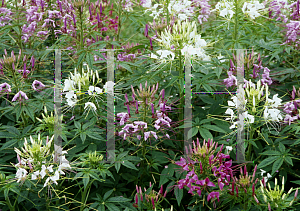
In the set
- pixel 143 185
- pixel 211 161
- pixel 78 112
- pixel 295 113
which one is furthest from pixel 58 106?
pixel 295 113

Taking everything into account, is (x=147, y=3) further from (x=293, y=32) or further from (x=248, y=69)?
(x=293, y=32)

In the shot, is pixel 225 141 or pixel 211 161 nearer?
pixel 211 161

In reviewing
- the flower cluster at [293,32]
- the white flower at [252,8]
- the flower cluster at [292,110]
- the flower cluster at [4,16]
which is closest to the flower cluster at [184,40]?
the white flower at [252,8]

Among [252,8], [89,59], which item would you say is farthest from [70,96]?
[252,8]

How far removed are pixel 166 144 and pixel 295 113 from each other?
1173 millimetres

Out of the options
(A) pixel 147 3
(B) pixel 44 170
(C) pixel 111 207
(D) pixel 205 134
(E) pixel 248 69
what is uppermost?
(A) pixel 147 3

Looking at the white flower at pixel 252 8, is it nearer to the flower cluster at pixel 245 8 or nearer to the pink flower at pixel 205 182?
the flower cluster at pixel 245 8

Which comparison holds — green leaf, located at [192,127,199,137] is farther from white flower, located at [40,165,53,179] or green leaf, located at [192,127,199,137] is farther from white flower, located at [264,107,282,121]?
white flower, located at [40,165,53,179]

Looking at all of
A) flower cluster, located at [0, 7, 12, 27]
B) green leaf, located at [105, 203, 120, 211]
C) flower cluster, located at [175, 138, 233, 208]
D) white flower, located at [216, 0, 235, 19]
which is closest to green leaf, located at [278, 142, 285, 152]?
flower cluster, located at [175, 138, 233, 208]

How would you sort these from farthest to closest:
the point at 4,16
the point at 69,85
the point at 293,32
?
1. the point at 4,16
2. the point at 293,32
3. the point at 69,85

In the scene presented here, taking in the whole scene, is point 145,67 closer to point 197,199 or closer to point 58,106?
point 58,106

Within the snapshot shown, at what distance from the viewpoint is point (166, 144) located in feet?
10.5

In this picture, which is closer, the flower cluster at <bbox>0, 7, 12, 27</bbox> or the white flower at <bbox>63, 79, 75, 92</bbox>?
the white flower at <bbox>63, 79, 75, 92</bbox>

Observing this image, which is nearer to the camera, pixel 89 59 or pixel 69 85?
pixel 69 85
